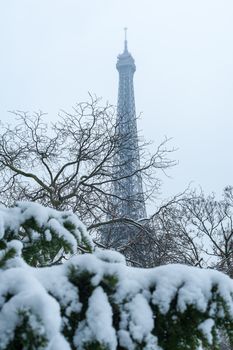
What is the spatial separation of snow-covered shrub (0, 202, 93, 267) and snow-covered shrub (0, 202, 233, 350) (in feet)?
2.67

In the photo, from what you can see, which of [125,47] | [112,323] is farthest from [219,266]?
[125,47]

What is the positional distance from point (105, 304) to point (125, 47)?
7217 centimetres

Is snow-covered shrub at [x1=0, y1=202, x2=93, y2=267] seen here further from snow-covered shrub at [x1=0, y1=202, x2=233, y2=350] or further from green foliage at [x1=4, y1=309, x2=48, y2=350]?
green foliage at [x1=4, y1=309, x2=48, y2=350]

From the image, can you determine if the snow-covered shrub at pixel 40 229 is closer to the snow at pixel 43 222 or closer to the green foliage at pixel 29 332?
the snow at pixel 43 222

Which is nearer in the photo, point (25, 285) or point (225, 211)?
point (25, 285)

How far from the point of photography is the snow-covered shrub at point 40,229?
112 inches

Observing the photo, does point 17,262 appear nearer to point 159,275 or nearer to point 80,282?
point 80,282

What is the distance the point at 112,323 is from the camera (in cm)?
188

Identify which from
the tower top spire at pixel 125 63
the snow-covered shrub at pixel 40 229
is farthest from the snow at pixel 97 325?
the tower top spire at pixel 125 63

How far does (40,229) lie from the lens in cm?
292

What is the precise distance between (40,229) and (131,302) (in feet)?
3.86

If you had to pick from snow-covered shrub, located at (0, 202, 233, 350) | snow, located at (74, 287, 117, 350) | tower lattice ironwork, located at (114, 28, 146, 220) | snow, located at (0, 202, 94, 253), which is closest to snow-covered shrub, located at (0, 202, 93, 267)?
snow, located at (0, 202, 94, 253)

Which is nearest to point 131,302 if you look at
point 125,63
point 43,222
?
point 43,222

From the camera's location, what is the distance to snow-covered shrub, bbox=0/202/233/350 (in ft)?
5.72
